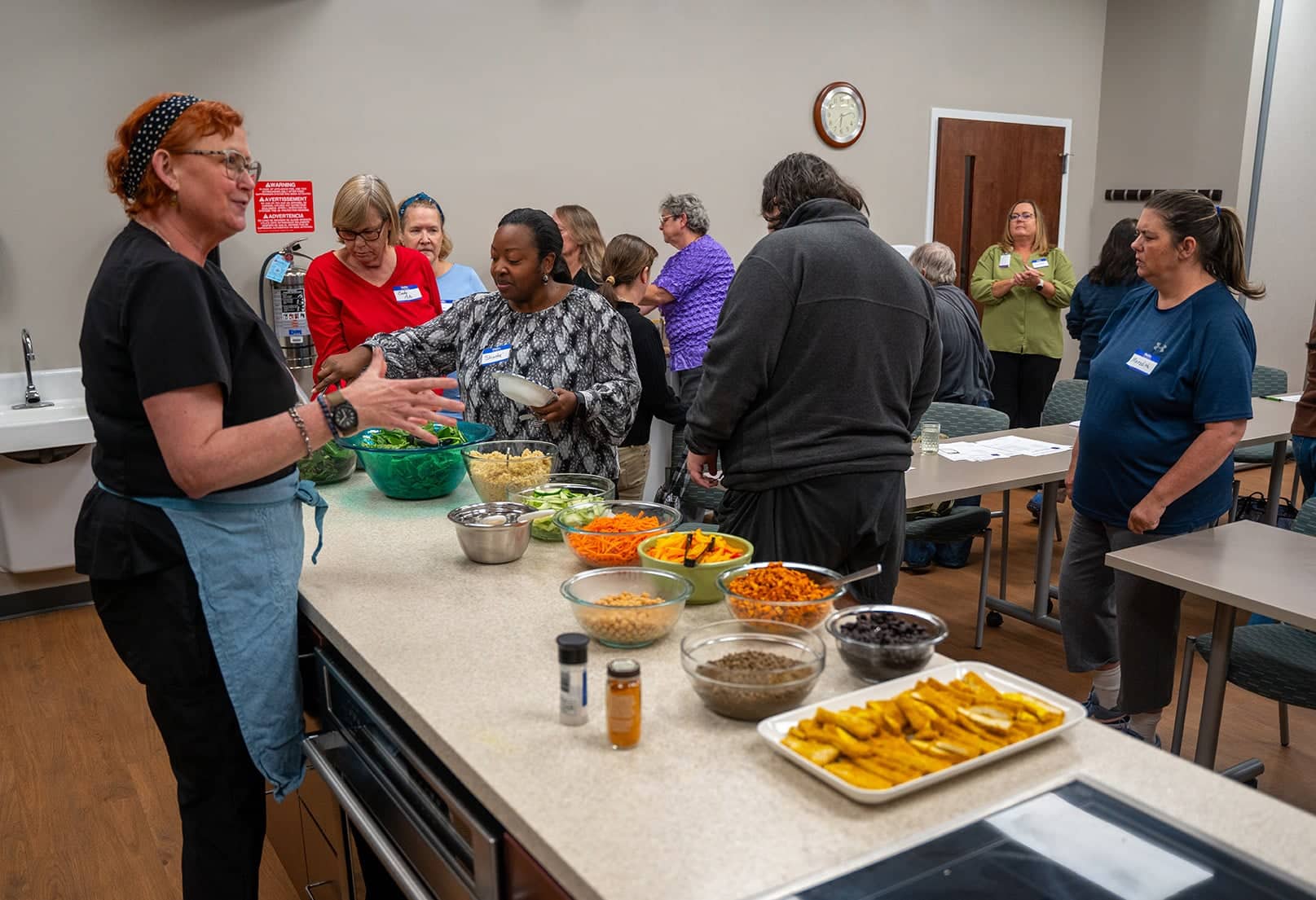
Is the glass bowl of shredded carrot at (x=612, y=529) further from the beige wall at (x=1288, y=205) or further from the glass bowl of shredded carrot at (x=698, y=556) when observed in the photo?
the beige wall at (x=1288, y=205)

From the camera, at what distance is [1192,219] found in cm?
249

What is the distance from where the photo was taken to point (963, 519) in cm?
370

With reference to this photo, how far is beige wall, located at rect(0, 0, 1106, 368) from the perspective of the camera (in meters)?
4.07

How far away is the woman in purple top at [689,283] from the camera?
5125mm

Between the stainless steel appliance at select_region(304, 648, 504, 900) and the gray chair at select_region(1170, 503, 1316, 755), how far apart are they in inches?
74.9

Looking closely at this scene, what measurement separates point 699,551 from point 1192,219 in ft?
5.42

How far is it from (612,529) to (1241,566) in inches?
58.9

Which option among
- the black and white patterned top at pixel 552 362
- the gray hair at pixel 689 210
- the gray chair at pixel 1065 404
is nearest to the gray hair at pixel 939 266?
the gray chair at pixel 1065 404

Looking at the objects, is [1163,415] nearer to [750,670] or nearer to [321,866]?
[750,670]

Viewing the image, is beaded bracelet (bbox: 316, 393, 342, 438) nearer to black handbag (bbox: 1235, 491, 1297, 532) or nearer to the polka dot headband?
the polka dot headband

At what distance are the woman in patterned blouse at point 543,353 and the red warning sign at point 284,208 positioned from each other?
219 cm

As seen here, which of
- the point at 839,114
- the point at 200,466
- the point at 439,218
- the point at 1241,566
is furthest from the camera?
the point at 839,114

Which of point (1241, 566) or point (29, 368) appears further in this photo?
point (29, 368)

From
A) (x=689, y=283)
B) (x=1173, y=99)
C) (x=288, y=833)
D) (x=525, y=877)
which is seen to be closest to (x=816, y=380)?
(x=525, y=877)
